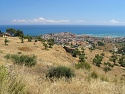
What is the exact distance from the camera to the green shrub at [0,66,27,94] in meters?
4.63

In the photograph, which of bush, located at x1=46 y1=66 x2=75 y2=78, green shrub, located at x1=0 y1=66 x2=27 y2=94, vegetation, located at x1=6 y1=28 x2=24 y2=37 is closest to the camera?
green shrub, located at x1=0 y1=66 x2=27 y2=94

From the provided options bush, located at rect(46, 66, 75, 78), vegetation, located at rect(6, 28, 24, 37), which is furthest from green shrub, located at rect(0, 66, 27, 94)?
vegetation, located at rect(6, 28, 24, 37)

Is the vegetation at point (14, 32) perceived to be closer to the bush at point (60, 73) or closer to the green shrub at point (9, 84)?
the bush at point (60, 73)

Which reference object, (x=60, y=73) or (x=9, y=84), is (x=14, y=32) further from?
(x=9, y=84)

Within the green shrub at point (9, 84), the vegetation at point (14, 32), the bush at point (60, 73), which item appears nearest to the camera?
the green shrub at point (9, 84)

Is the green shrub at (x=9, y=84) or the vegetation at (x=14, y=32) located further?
the vegetation at (x=14, y=32)

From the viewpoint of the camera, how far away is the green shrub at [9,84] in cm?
463

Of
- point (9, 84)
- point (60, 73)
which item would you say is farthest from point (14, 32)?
point (9, 84)

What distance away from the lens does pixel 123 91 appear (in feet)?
21.0

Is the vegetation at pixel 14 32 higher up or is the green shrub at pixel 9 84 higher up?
the green shrub at pixel 9 84

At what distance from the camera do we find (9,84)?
5008mm

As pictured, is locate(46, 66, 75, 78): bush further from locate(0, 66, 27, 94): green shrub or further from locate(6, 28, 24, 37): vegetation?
locate(6, 28, 24, 37): vegetation

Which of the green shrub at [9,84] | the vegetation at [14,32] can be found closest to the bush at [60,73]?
the green shrub at [9,84]

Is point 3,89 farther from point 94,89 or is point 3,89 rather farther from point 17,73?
point 94,89
